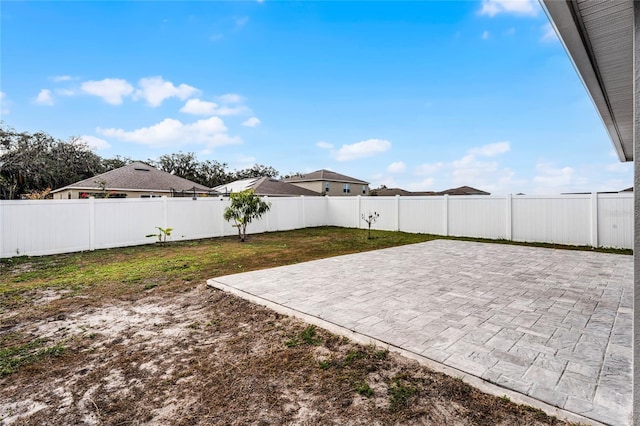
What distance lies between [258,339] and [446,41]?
41.1ft

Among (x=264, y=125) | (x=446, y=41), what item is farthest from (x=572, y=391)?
(x=264, y=125)

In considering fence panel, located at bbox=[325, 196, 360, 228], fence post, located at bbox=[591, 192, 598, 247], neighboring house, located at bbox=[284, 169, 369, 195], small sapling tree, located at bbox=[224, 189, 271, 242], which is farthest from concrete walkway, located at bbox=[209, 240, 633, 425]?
neighboring house, located at bbox=[284, 169, 369, 195]

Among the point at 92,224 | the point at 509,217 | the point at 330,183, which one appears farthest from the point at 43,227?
the point at 330,183

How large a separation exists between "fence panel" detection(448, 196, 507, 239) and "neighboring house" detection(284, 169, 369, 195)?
1793cm

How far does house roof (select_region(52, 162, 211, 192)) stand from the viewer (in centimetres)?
1821

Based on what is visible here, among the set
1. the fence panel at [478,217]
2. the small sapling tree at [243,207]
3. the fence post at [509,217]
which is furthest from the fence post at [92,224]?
the fence post at [509,217]

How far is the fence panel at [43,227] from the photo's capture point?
792 centimetres

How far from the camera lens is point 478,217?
11.2 meters

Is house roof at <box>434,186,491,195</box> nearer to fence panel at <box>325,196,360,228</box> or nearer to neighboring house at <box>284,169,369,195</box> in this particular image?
neighboring house at <box>284,169,369,195</box>

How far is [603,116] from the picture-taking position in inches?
256

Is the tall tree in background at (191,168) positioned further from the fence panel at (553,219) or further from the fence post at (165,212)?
the fence panel at (553,219)

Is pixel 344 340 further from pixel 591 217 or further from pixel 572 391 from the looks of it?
pixel 591 217

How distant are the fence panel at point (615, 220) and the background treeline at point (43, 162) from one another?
830 inches

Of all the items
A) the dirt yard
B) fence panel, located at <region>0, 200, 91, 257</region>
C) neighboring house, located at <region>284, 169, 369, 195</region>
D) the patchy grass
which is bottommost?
the patchy grass
